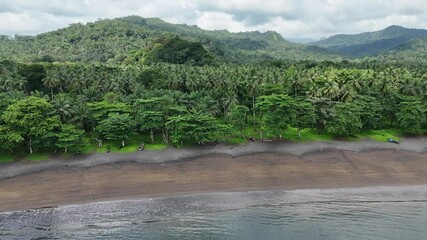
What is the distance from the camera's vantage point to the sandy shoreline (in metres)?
55.4

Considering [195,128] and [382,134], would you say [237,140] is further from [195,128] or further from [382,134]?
[382,134]

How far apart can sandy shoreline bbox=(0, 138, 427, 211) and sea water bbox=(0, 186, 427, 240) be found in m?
2.91

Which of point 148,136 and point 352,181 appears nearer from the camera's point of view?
point 352,181

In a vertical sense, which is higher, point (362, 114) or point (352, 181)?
point (362, 114)

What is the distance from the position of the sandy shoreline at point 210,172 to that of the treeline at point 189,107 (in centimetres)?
497

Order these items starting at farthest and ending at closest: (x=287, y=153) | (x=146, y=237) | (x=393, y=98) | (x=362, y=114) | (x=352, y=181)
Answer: (x=393, y=98) < (x=362, y=114) < (x=287, y=153) < (x=352, y=181) < (x=146, y=237)

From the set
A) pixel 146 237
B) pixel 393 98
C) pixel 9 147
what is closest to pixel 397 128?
pixel 393 98

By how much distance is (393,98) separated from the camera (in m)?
88.8

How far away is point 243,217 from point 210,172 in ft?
50.8

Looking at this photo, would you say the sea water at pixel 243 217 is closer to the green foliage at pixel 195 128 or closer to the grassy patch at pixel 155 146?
the green foliage at pixel 195 128

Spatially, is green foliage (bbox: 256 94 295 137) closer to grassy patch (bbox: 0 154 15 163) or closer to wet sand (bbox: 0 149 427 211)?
wet sand (bbox: 0 149 427 211)

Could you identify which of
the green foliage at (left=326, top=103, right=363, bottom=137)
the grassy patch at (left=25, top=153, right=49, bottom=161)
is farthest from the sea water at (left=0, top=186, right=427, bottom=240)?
the green foliage at (left=326, top=103, right=363, bottom=137)

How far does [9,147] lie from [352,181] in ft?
188

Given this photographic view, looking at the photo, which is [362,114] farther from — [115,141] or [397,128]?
[115,141]
